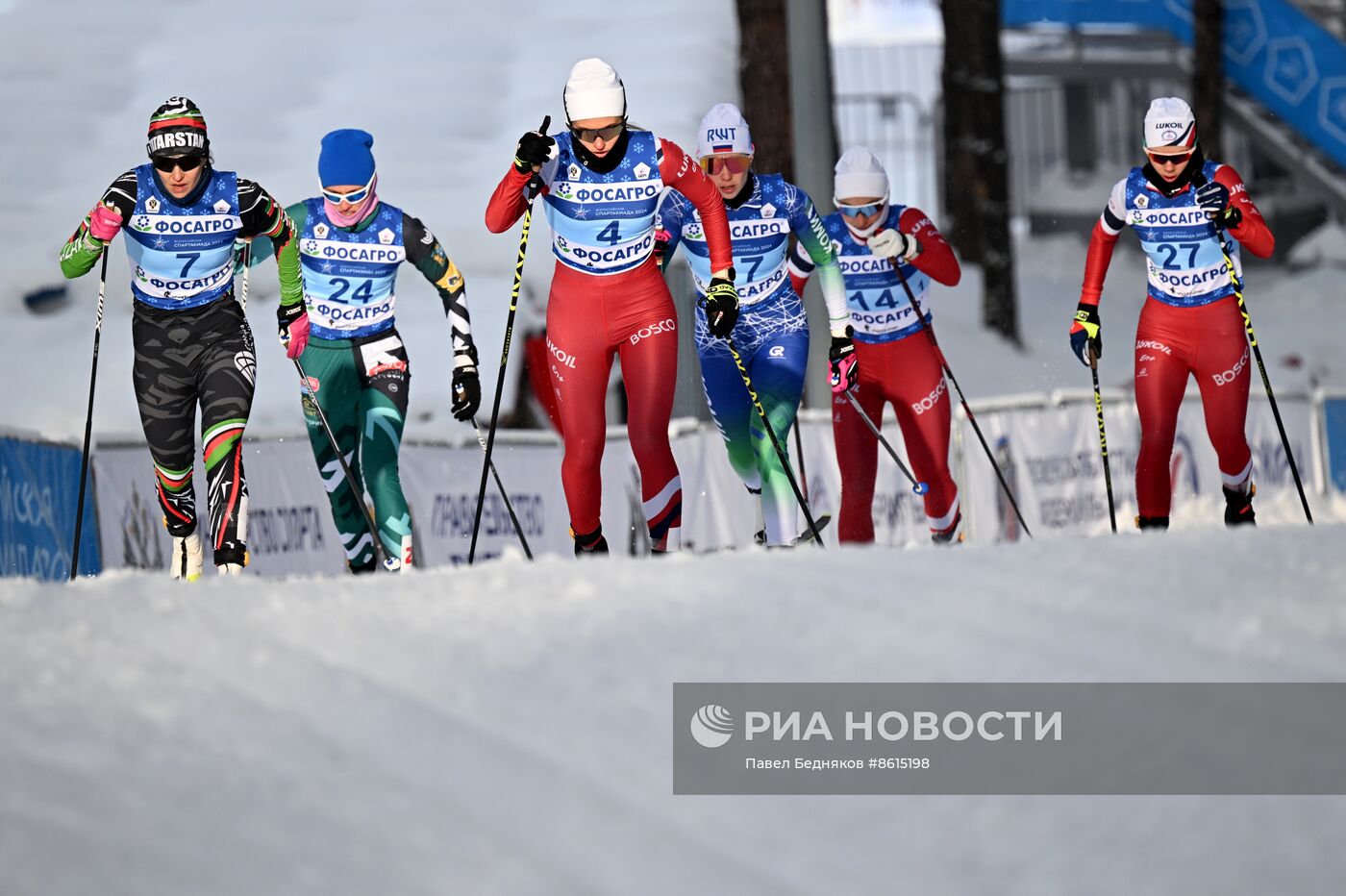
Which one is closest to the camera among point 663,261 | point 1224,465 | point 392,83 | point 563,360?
point 563,360

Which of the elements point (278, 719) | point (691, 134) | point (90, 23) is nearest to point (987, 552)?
point (278, 719)

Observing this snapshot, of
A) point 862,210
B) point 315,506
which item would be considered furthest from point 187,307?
point 315,506

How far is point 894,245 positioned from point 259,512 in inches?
169

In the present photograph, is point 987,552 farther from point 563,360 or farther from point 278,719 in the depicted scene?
point 563,360

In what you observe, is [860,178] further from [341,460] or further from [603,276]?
[341,460]

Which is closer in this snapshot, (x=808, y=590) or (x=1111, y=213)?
(x=808, y=590)

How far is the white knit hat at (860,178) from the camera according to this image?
321 inches

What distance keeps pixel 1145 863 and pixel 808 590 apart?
50.7 inches

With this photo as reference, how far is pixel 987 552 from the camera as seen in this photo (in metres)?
4.52

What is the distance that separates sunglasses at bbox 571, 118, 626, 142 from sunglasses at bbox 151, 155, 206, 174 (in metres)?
1.48

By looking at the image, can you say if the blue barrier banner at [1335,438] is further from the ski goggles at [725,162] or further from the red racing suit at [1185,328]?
the ski goggles at [725,162]

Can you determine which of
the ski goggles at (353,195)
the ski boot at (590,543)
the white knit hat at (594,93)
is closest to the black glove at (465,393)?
the ski boot at (590,543)

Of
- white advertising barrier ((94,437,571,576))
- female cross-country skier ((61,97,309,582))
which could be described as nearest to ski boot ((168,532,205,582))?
female cross-country skier ((61,97,309,582))

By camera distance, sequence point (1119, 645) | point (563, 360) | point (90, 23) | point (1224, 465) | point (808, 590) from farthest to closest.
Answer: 1. point (90, 23)
2. point (1224, 465)
3. point (563, 360)
4. point (808, 590)
5. point (1119, 645)
